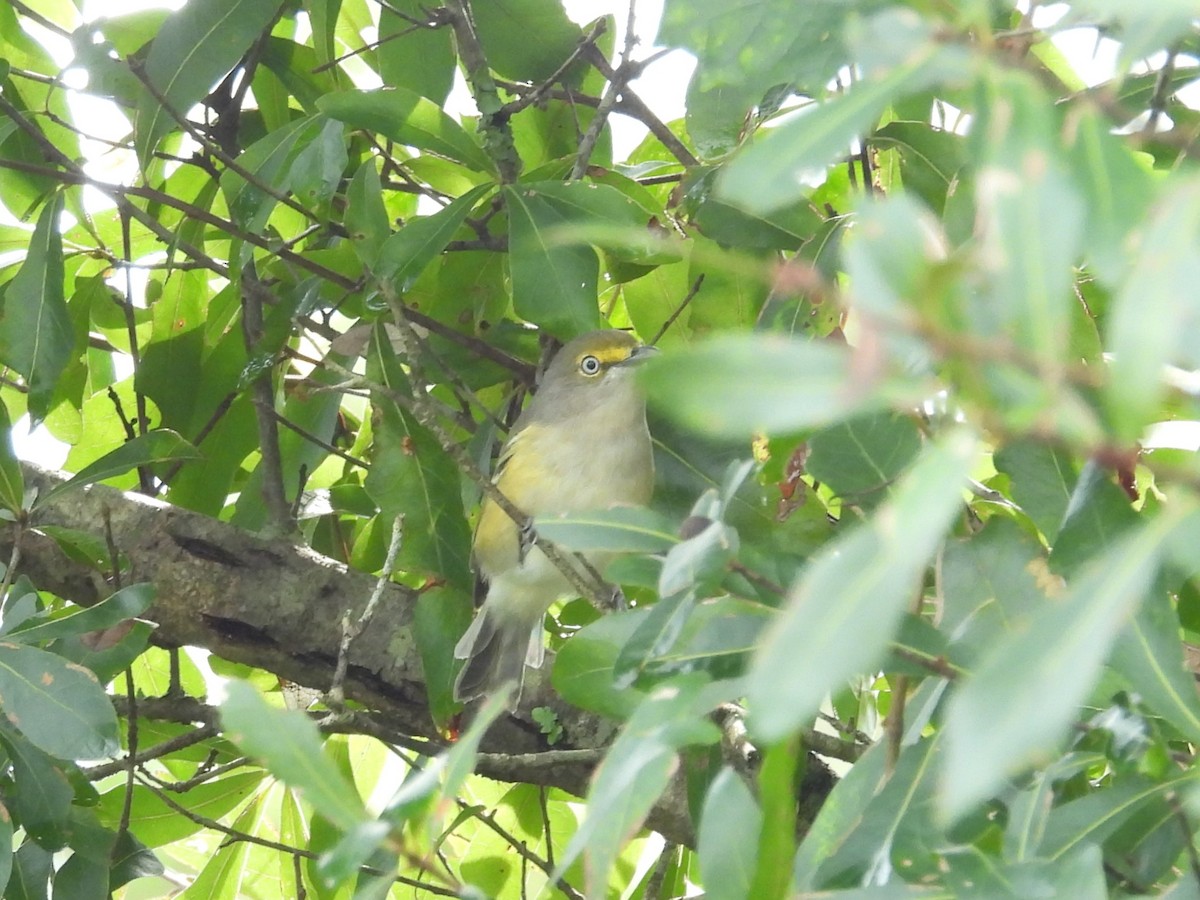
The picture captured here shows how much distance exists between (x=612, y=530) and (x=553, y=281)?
1384 mm

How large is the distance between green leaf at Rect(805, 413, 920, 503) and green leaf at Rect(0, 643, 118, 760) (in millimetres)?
1356

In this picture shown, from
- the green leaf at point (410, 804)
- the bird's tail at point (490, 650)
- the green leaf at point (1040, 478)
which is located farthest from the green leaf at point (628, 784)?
the bird's tail at point (490, 650)

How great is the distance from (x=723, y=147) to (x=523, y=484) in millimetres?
2020

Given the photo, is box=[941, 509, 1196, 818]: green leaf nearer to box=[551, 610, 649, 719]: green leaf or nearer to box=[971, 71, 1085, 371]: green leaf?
box=[971, 71, 1085, 371]: green leaf

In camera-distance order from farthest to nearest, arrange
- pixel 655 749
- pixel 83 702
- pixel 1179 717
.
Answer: pixel 83 702 < pixel 1179 717 < pixel 655 749

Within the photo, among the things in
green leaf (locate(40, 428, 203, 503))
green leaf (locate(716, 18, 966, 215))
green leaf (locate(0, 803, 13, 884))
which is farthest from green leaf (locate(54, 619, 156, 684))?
green leaf (locate(716, 18, 966, 215))

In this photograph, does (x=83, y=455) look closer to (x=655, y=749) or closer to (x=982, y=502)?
(x=982, y=502)

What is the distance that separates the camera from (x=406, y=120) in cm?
272

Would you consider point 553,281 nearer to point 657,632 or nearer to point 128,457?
point 128,457

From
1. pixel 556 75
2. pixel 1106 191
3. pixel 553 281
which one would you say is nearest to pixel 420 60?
pixel 556 75

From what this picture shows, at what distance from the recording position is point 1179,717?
4.42 ft

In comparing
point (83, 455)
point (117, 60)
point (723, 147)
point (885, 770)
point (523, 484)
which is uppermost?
point (117, 60)

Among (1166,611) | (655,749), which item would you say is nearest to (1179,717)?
(1166,611)

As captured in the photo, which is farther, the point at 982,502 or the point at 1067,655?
the point at 982,502
